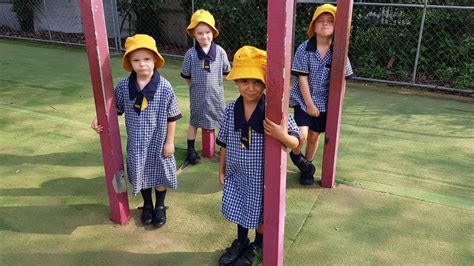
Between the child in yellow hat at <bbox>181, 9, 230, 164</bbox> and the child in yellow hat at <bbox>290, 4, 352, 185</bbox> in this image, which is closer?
the child in yellow hat at <bbox>290, 4, 352, 185</bbox>

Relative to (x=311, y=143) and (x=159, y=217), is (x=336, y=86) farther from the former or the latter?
(x=159, y=217)

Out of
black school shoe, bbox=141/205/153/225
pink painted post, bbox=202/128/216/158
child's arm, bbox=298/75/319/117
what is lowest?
black school shoe, bbox=141/205/153/225

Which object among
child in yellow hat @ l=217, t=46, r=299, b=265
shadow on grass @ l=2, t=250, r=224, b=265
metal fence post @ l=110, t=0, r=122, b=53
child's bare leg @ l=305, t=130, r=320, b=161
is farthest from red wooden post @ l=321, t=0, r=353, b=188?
metal fence post @ l=110, t=0, r=122, b=53

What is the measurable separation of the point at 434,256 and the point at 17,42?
34.4ft

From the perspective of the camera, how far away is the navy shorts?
134 inches

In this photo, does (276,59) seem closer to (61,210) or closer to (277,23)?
(277,23)

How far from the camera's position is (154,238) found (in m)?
2.83

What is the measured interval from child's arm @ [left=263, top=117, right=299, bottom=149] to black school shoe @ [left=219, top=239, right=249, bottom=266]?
0.87 meters

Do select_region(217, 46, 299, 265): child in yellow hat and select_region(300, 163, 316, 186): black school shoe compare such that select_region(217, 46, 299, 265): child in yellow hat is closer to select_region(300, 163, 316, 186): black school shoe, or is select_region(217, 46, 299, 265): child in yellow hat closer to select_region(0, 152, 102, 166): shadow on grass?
select_region(300, 163, 316, 186): black school shoe

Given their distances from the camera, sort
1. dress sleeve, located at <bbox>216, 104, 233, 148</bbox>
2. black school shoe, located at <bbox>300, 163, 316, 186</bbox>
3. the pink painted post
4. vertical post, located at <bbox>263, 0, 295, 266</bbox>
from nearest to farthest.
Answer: vertical post, located at <bbox>263, 0, 295, 266</bbox> < dress sleeve, located at <bbox>216, 104, 233, 148</bbox> < black school shoe, located at <bbox>300, 163, 316, 186</bbox> < the pink painted post

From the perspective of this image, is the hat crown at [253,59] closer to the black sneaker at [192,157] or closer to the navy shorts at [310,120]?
the navy shorts at [310,120]

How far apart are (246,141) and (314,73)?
4.24 feet

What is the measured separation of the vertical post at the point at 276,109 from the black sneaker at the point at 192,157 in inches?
67.8

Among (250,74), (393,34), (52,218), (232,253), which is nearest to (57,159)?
(52,218)
